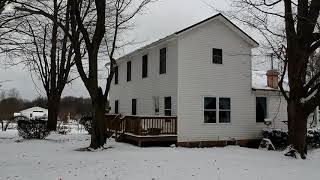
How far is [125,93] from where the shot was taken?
28781 millimetres

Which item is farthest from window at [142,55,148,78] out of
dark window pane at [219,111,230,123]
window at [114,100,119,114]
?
window at [114,100,119,114]

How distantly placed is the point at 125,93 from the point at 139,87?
295 cm

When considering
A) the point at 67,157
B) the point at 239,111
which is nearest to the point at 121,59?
the point at 239,111

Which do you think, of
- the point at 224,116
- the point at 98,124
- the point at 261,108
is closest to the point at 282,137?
the point at 261,108

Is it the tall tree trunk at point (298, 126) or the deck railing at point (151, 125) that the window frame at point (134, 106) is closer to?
the deck railing at point (151, 125)

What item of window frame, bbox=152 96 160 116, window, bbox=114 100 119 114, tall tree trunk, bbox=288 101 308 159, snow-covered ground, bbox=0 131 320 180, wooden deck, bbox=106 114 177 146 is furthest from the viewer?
window, bbox=114 100 119 114

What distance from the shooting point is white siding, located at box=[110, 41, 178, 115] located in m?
21.4

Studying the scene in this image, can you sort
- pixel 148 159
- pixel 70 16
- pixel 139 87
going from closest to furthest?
pixel 148 159, pixel 70 16, pixel 139 87

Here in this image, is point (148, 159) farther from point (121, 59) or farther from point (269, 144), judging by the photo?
point (121, 59)

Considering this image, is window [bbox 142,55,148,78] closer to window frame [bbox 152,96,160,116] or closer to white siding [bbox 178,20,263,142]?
window frame [bbox 152,96,160,116]

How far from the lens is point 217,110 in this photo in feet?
71.9

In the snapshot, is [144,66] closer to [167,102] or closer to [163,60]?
[163,60]

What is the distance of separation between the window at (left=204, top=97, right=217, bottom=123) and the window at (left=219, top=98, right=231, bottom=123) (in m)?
0.41

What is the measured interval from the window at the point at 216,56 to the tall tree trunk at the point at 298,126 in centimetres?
591
